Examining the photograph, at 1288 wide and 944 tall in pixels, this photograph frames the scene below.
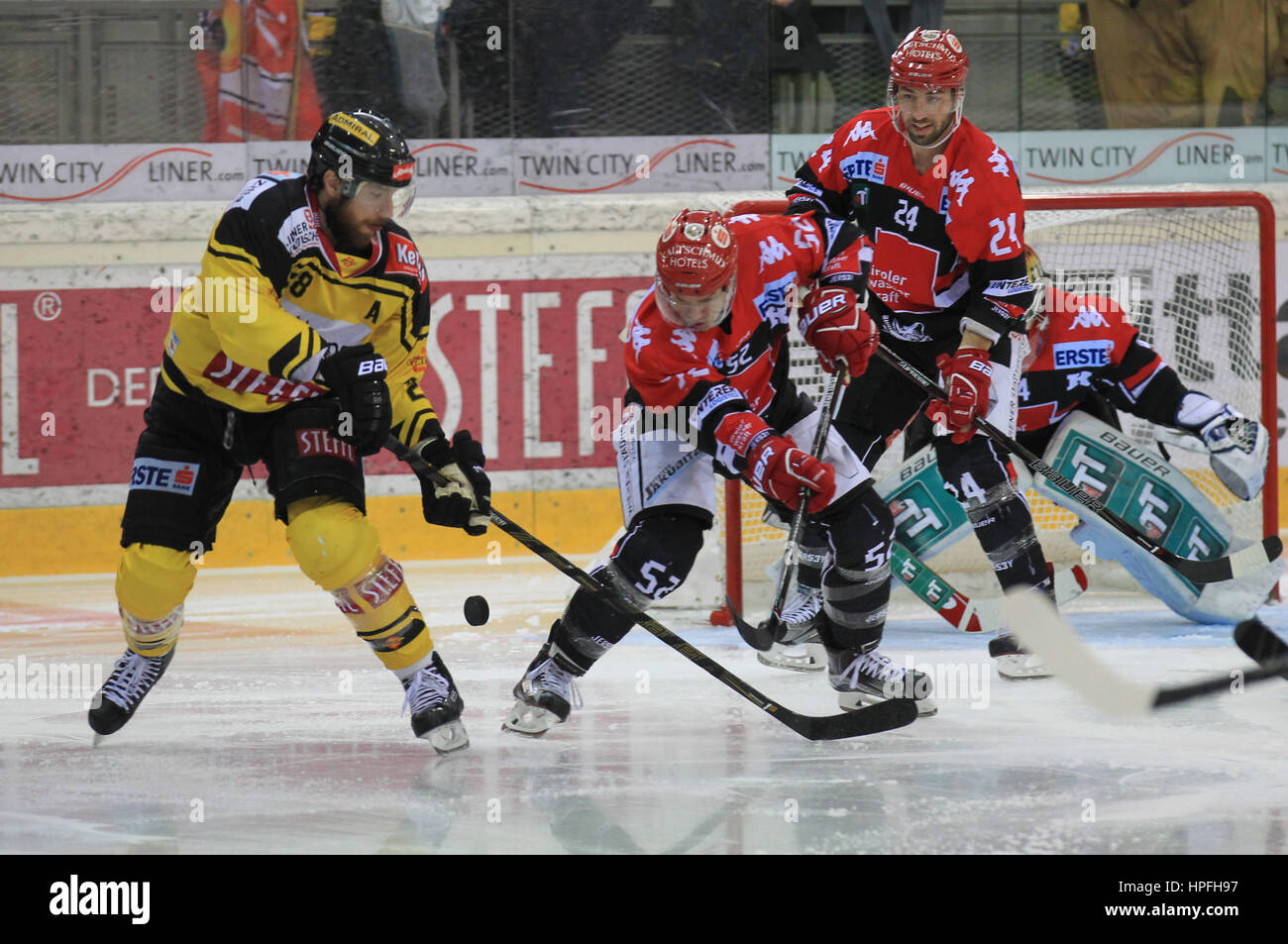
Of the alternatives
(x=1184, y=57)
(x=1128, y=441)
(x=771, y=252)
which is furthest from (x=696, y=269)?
(x=1184, y=57)

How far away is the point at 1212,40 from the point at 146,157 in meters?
3.82

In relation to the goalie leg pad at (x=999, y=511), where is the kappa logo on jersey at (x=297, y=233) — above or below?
above

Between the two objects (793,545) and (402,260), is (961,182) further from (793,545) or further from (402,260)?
(402,260)

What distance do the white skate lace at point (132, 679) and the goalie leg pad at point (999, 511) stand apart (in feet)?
5.61

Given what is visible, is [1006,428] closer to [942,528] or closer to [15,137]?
[942,528]

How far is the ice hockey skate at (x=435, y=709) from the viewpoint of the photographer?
2.64 meters

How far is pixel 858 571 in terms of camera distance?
2.76 m

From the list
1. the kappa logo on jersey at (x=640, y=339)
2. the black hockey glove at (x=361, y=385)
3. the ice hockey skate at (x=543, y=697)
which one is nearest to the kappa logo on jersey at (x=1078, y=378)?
the kappa logo on jersey at (x=640, y=339)

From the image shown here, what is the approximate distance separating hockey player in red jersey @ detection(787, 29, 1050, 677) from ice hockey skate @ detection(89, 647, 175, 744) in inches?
60.7

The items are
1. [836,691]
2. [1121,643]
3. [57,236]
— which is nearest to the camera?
[836,691]

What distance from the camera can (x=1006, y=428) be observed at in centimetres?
332

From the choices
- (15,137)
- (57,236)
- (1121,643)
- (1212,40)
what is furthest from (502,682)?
(1212,40)

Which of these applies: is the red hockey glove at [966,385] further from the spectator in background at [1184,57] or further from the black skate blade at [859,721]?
the spectator in background at [1184,57]

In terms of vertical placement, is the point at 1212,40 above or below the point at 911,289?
above
